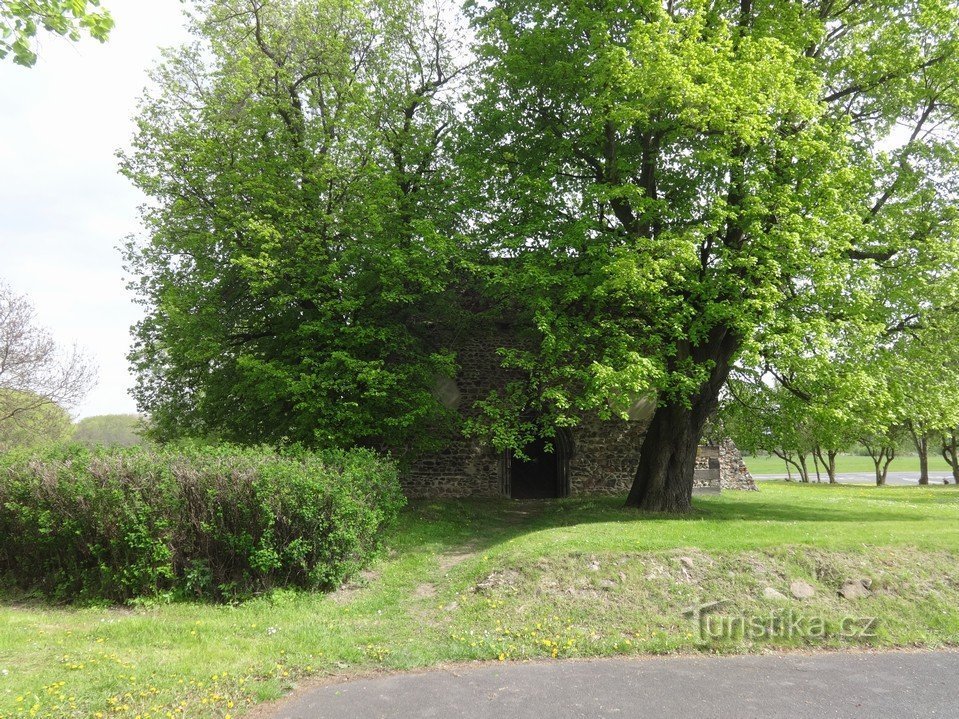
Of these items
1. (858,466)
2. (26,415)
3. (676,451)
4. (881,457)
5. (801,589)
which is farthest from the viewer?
(858,466)

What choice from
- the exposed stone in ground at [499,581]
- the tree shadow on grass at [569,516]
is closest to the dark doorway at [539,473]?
the tree shadow on grass at [569,516]

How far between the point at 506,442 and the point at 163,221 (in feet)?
34.4

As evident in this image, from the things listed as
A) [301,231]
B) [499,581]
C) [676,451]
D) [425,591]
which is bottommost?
[425,591]

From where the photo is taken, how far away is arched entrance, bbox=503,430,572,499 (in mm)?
19688

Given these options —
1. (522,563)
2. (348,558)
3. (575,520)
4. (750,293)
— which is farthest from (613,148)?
(348,558)

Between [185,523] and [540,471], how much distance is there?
47.2ft

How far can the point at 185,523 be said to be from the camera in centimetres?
881

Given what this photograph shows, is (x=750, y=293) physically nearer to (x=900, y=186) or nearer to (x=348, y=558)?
(x=900, y=186)

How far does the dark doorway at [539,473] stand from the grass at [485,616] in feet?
28.1

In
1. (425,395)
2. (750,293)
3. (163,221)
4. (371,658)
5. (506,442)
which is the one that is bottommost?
(371,658)

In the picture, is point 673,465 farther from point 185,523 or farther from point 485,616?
point 185,523

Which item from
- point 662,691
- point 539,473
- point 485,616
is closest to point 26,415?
point 539,473

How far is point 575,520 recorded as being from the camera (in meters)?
13.7

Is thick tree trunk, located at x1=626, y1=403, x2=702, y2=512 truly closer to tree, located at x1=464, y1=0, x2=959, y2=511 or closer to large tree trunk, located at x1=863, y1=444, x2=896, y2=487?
tree, located at x1=464, y1=0, x2=959, y2=511
